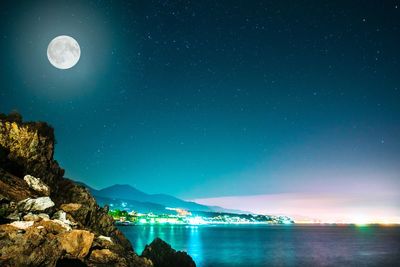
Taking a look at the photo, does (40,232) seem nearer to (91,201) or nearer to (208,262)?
(91,201)

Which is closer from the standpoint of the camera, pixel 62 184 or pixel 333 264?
pixel 62 184

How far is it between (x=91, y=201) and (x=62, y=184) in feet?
9.29

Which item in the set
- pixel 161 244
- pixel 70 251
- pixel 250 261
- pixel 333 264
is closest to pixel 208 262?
pixel 250 261

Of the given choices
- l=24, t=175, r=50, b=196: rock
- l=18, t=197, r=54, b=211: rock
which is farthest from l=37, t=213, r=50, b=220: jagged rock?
l=24, t=175, r=50, b=196: rock

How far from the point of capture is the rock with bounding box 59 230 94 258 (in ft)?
64.7

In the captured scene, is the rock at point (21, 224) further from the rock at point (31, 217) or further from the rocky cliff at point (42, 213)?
the rock at point (31, 217)

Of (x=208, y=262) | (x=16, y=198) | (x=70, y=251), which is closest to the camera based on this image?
(x=70, y=251)

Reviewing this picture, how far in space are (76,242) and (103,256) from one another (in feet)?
7.84

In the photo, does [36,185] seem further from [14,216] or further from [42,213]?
[14,216]

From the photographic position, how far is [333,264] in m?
72.8

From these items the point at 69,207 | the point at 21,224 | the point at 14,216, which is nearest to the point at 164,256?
the point at 69,207

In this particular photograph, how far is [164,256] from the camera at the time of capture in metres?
43.2

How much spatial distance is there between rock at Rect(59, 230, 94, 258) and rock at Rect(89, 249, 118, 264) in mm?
993

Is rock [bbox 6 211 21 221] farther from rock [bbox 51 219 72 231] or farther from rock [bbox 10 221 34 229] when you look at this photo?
rock [bbox 51 219 72 231]
